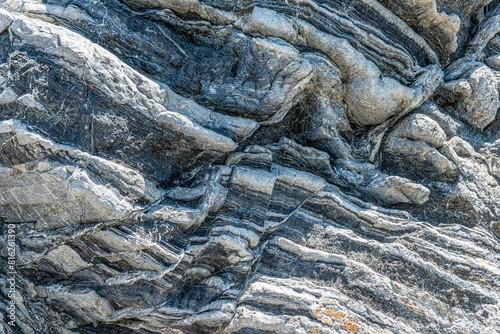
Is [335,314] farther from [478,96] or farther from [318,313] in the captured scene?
[478,96]

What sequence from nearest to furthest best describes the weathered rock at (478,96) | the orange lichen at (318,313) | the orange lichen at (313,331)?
the orange lichen at (313,331) < the orange lichen at (318,313) < the weathered rock at (478,96)

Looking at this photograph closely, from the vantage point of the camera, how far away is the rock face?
5469 mm

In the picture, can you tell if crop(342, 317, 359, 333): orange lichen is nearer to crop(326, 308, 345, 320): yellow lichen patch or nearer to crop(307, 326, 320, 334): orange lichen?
crop(326, 308, 345, 320): yellow lichen patch

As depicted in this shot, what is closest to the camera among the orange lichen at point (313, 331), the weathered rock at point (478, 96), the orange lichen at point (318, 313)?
the orange lichen at point (313, 331)

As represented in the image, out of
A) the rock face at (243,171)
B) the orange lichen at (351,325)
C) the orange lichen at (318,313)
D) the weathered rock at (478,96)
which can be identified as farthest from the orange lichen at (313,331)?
the weathered rock at (478,96)

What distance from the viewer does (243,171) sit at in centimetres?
620

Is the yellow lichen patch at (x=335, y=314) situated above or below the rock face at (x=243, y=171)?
below

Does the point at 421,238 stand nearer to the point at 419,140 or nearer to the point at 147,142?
the point at 419,140

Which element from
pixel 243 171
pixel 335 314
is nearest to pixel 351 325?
pixel 335 314

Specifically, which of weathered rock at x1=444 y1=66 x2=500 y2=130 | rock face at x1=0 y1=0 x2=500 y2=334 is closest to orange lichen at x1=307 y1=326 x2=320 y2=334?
rock face at x1=0 y1=0 x2=500 y2=334

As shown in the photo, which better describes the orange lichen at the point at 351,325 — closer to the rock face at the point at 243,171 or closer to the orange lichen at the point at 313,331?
the rock face at the point at 243,171

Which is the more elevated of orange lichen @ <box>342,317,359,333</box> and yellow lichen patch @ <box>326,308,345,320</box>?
yellow lichen patch @ <box>326,308,345,320</box>

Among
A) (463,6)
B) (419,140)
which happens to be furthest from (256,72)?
(463,6)

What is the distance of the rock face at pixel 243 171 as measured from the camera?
5469 millimetres
